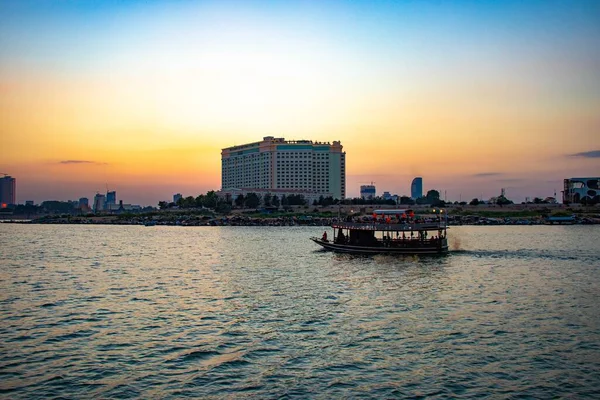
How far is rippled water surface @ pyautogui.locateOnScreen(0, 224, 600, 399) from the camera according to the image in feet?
74.1

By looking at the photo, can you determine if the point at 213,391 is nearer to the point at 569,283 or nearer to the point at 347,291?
the point at 347,291

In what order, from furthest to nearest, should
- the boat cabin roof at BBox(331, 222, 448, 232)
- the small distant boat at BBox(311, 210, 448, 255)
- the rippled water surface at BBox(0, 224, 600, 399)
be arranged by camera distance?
the small distant boat at BBox(311, 210, 448, 255)
the boat cabin roof at BBox(331, 222, 448, 232)
the rippled water surface at BBox(0, 224, 600, 399)

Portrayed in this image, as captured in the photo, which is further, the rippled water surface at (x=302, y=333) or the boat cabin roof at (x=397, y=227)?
the boat cabin roof at (x=397, y=227)

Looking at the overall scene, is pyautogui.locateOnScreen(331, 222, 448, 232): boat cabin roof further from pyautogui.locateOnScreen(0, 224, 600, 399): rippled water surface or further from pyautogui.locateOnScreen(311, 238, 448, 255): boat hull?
pyautogui.locateOnScreen(0, 224, 600, 399): rippled water surface

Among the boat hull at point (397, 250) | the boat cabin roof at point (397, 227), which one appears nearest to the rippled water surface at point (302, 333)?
the boat cabin roof at point (397, 227)

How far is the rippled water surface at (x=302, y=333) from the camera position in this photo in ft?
74.1

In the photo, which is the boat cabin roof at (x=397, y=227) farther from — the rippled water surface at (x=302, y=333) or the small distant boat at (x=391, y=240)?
the rippled water surface at (x=302, y=333)

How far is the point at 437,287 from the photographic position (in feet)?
153

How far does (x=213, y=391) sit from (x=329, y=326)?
1156 cm

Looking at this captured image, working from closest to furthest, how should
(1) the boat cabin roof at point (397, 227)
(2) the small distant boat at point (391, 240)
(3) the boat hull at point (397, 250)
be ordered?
(1) the boat cabin roof at point (397, 227) → (2) the small distant boat at point (391, 240) → (3) the boat hull at point (397, 250)

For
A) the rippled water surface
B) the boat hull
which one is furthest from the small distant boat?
the rippled water surface

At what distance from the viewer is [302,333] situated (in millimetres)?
30453

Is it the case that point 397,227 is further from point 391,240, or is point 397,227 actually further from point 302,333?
point 302,333

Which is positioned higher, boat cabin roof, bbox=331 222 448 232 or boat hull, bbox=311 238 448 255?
boat cabin roof, bbox=331 222 448 232
